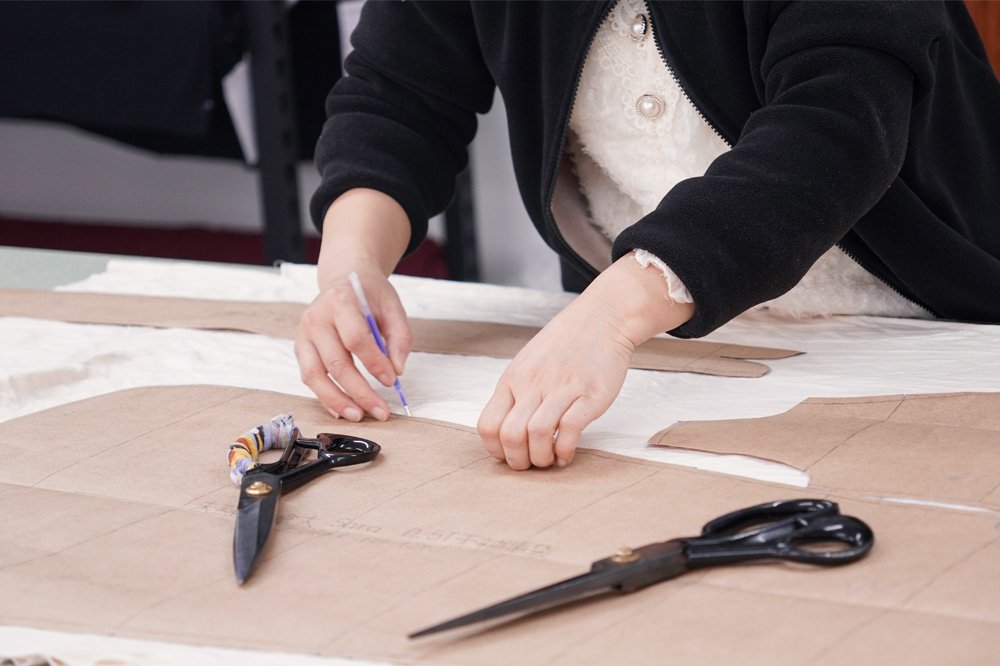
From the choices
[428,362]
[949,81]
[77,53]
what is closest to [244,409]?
[428,362]

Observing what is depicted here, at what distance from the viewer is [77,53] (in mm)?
1815

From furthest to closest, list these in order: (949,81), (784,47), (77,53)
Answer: (77,53) → (949,81) → (784,47)

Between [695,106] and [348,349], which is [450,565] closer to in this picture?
[348,349]

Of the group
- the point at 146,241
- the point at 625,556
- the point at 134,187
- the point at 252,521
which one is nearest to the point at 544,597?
the point at 625,556

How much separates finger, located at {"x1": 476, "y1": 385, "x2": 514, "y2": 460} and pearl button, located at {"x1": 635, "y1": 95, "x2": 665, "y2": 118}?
296mm

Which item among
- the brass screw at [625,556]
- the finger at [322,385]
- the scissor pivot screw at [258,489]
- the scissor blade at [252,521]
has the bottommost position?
→ the finger at [322,385]

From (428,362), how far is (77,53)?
4.30ft

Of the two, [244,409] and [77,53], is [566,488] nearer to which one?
[244,409]

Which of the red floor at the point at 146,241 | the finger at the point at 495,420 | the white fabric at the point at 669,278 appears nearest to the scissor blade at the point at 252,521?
the finger at the point at 495,420

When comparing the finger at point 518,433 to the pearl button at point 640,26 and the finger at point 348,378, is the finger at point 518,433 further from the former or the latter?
the pearl button at point 640,26

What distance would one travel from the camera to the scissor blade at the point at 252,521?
440 mm

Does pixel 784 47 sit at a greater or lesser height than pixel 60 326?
greater

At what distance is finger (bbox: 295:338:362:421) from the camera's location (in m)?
0.65

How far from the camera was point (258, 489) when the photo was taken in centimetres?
50
